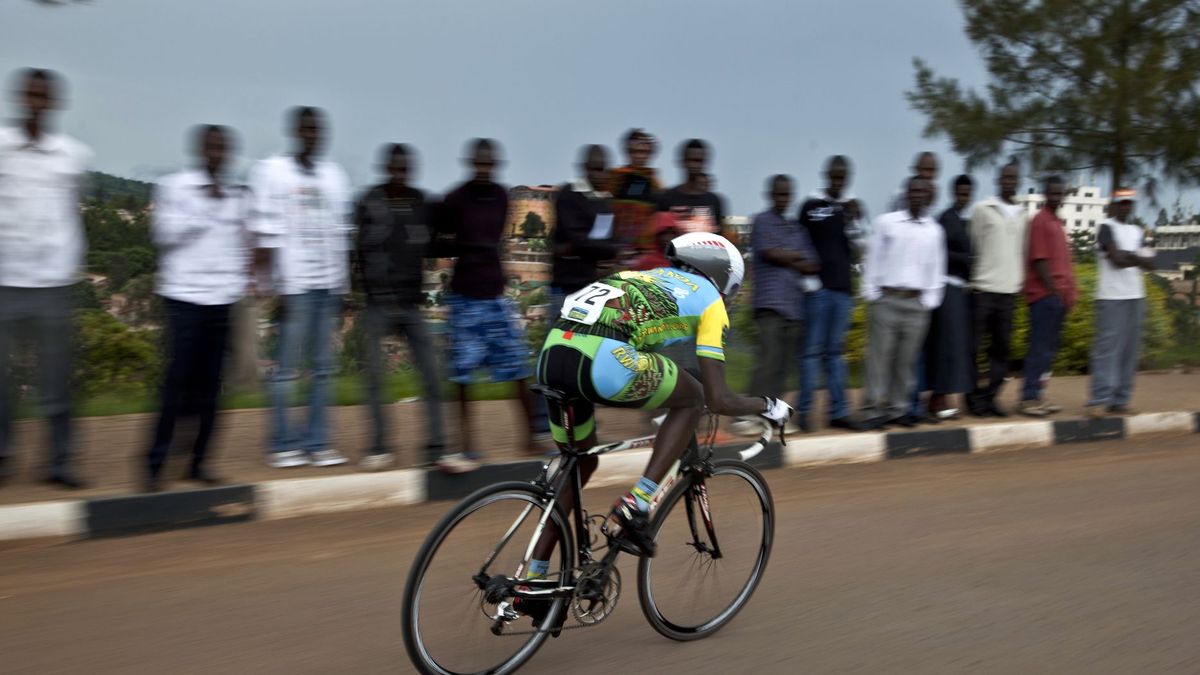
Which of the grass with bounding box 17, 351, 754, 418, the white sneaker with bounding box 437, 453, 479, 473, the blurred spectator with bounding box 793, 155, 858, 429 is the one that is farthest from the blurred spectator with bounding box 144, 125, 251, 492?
the blurred spectator with bounding box 793, 155, 858, 429

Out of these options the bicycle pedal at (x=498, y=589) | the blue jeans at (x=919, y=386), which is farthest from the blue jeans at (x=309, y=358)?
the blue jeans at (x=919, y=386)

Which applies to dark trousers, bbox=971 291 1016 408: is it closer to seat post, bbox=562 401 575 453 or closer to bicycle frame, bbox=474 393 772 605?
bicycle frame, bbox=474 393 772 605

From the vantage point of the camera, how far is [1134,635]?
15.5 ft

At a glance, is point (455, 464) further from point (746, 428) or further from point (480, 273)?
point (746, 428)

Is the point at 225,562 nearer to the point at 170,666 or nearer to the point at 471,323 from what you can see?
the point at 170,666

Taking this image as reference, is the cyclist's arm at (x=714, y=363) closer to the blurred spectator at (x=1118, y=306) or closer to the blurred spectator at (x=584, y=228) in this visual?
the blurred spectator at (x=584, y=228)

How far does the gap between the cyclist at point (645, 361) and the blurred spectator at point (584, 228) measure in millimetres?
3254

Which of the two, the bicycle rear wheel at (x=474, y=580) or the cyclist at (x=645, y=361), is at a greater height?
the cyclist at (x=645, y=361)

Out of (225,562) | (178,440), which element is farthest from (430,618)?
(178,440)

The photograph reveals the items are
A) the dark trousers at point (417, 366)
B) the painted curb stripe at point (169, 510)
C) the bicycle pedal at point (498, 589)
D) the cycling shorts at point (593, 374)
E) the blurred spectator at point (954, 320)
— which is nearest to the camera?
the bicycle pedal at point (498, 589)

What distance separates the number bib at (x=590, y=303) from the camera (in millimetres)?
4234

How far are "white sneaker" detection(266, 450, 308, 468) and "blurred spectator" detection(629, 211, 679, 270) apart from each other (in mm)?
2446

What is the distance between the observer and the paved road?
4.43 meters

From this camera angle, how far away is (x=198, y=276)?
6520 mm
